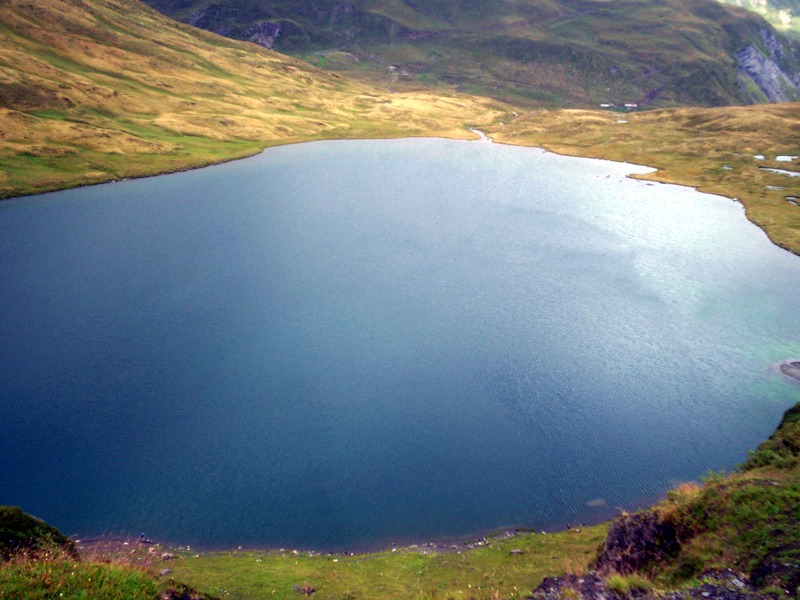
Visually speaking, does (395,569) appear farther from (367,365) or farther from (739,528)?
(367,365)

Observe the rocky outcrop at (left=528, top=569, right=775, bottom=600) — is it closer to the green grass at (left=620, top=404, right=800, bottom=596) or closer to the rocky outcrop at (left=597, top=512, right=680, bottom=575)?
the green grass at (left=620, top=404, right=800, bottom=596)

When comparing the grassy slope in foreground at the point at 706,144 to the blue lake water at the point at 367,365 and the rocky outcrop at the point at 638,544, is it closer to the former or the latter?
the blue lake water at the point at 367,365

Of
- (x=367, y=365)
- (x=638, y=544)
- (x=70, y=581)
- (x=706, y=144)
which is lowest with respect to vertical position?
(x=367, y=365)

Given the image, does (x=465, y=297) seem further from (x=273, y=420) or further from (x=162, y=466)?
(x=162, y=466)

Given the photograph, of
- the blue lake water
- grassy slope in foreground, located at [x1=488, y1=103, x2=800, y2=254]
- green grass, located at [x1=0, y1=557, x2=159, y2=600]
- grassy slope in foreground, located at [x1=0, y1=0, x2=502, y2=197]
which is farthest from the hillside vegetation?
grassy slope in foreground, located at [x1=0, y1=0, x2=502, y2=197]

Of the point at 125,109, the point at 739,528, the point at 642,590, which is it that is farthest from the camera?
the point at 125,109

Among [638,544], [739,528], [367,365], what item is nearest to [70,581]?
[638,544]
